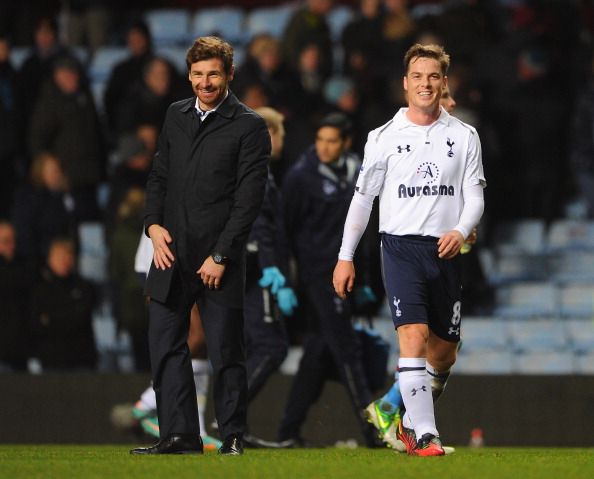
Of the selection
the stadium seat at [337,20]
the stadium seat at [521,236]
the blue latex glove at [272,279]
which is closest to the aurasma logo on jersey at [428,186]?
the blue latex glove at [272,279]

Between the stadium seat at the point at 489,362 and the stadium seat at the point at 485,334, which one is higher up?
the stadium seat at the point at 485,334

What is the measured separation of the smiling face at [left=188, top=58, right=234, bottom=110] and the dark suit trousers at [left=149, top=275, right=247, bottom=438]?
0.95 meters

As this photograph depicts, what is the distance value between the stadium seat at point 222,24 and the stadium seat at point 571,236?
14.3 ft

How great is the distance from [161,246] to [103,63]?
9.52m

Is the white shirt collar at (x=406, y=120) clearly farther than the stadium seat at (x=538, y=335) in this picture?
No

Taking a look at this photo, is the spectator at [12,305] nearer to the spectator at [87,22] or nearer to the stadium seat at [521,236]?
the stadium seat at [521,236]

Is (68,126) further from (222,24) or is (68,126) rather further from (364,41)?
(364,41)

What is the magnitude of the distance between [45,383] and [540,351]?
13.3ft

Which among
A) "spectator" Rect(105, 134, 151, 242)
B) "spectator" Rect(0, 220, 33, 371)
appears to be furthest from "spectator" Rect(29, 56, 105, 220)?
"spectator" Rect(0, 220, 33, 371)

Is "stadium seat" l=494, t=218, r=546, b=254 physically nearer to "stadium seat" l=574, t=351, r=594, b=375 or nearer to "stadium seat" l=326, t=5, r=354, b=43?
"stadium seat" l=574, t=351, r=594, b=375

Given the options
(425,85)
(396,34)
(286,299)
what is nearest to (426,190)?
(425,85)

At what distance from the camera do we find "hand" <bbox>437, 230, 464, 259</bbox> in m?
8.20

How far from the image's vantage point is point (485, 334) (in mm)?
13922

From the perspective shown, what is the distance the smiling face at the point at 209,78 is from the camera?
823 centimetres
